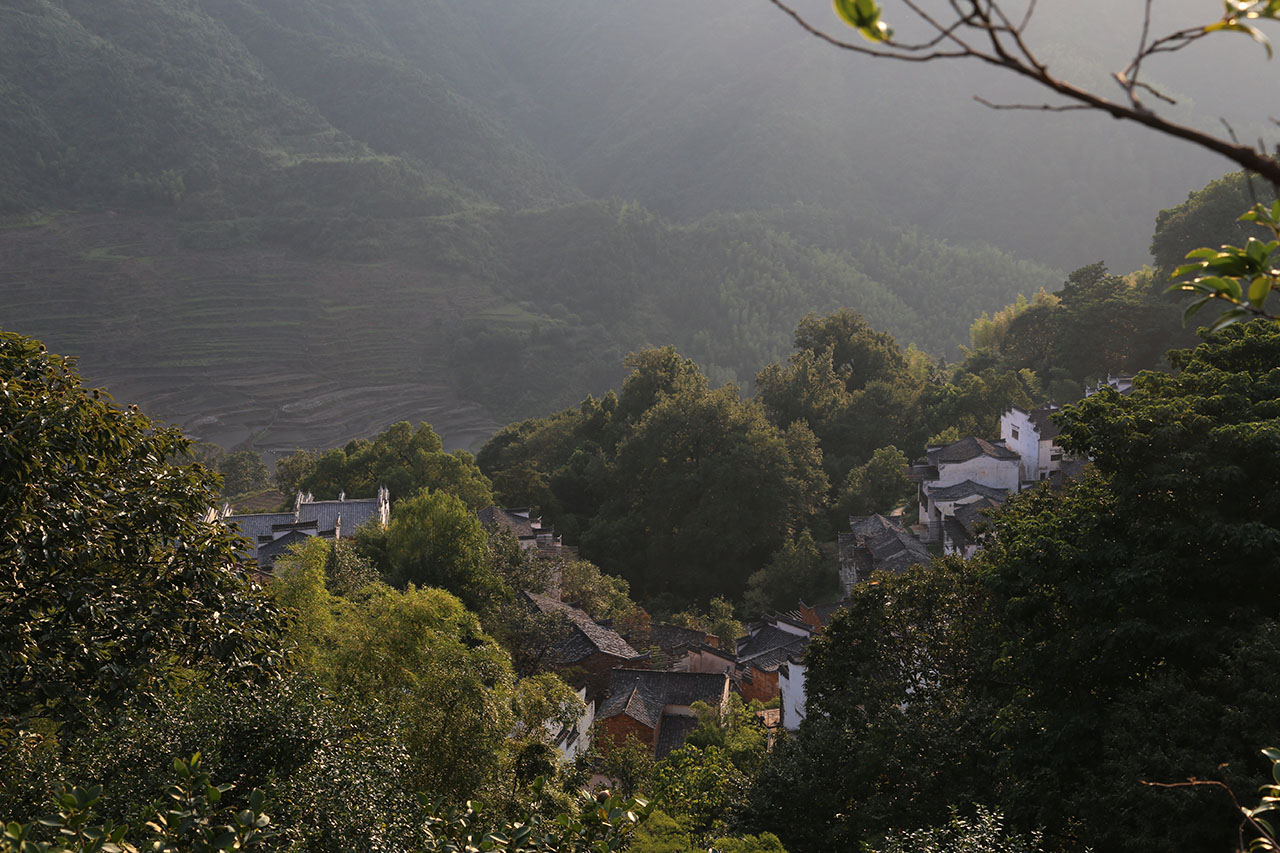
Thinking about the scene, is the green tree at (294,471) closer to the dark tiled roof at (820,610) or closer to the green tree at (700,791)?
the dark tiled roof at (820,610)

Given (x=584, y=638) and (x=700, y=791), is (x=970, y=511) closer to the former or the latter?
(x=584, y=638)

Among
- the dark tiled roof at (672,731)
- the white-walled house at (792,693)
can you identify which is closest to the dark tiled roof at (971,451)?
the white-walled house at (792,693)

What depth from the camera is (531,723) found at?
1349 centimetres

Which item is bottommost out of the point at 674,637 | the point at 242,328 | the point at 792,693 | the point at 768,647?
the point at 792,693

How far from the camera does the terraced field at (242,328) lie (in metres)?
99.1

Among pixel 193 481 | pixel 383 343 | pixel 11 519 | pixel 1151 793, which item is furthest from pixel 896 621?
pixel 383 343

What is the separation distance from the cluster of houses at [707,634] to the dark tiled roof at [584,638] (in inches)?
2.2

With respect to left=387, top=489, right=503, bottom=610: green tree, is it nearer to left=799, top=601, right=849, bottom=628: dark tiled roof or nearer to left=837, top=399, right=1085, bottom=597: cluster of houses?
left=799, top=601, right=849, bottom=628: dark tiled roof

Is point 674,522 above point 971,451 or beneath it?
beneath

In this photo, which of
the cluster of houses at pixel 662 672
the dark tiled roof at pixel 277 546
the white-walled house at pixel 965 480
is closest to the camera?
the cluster of houses at pixel 662 672

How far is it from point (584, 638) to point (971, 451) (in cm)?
1651

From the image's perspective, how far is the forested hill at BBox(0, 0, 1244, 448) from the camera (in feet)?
354

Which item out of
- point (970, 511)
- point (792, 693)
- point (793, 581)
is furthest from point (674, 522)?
point (792, 693)

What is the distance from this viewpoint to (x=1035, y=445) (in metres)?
34.8
